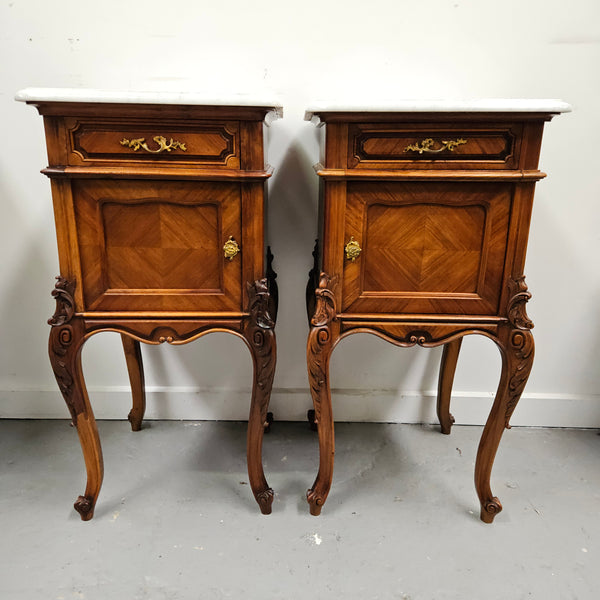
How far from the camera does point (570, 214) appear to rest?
5.86 ft

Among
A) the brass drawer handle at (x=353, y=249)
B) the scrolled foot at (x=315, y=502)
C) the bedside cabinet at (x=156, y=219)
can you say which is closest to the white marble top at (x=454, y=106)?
the bedside cabinet at (x=156, y=219)

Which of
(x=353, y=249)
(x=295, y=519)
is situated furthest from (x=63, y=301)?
(x=295, y=519)

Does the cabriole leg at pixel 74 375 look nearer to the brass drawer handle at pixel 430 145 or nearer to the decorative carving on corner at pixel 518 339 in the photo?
the brass drawer handle at pixel 430 145

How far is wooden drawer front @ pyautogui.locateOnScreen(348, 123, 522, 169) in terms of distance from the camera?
1187mm

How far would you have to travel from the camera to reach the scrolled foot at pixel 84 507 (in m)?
1.40

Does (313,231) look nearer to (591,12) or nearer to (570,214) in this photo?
(570,214)

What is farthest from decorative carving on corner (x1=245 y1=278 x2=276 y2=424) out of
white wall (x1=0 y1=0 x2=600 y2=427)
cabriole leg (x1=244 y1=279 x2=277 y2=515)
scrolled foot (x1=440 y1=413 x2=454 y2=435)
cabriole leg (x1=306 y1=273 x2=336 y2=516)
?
scrolled foot (x1=440 y1=413 x2=454 y2=435)

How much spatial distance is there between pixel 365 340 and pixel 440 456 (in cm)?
48

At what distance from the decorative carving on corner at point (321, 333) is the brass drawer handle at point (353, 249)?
0.08 meters

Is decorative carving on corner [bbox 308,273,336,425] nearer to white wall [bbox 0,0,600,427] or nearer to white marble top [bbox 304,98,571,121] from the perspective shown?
white marble top [bbox 304,98,571,121]

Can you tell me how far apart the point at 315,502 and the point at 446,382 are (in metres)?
0.68

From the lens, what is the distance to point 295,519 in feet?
4.75

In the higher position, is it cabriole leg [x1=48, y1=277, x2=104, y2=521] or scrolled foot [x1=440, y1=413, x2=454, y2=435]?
cabriole leg [x1=48, y1=277, x2=104, y2=521]

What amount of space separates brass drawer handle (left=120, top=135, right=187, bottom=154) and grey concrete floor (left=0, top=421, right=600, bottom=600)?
100cm
